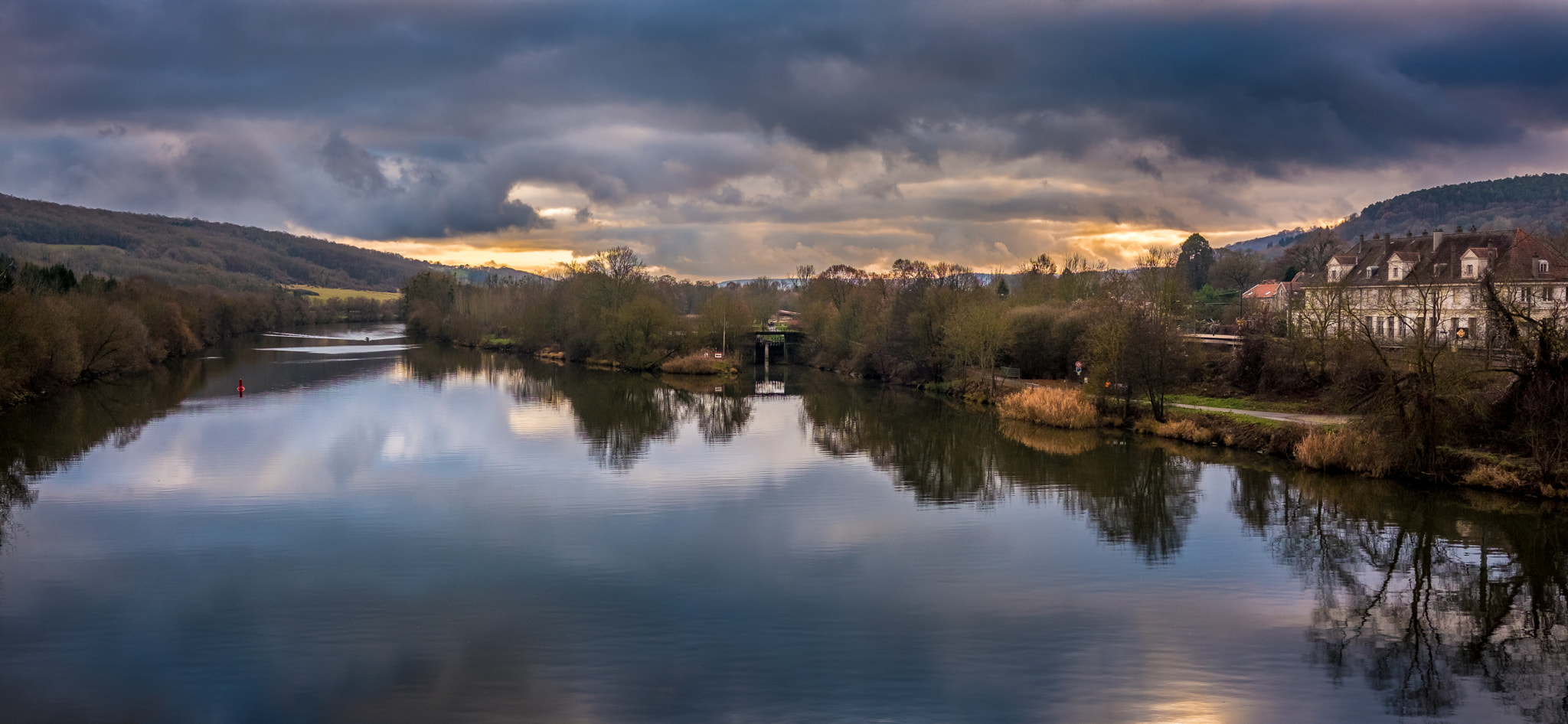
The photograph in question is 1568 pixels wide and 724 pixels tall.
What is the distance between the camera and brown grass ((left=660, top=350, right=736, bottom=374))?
60594mm

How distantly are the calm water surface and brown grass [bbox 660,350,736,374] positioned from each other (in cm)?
2950

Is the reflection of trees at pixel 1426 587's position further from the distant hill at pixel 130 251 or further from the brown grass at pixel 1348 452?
the distant hill at pixel 130 251

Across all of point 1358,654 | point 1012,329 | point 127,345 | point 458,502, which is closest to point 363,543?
point 458,502

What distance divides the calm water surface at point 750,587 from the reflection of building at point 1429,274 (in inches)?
479

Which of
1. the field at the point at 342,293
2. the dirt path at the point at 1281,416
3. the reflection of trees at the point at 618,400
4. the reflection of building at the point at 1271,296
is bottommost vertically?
the reflection of trees at the point at 618,400

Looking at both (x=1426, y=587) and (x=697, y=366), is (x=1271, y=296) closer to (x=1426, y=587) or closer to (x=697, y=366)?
(x=697, y=366)

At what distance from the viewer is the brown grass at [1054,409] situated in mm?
35625

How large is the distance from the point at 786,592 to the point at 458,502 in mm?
9860

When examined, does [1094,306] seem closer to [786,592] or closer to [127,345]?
[786,592]

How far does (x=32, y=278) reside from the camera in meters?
53.8

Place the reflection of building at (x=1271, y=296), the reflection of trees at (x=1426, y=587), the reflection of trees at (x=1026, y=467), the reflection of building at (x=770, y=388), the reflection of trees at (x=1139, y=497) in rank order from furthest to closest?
the reflection of building at (x=770, y=388) → the reflection of building at (x=1271, y=296) → the reflection of trees at (x=1026, y=467) → the reflection of trees at (x=1139, y=497) → the reflection of trees at (x=1426, y=587)

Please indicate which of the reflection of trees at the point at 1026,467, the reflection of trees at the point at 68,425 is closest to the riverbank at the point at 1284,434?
the reflection of trees at the point at 1026,467

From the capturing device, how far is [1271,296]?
71125 mm

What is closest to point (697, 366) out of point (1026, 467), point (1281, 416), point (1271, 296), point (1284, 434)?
point (1026, 467)
